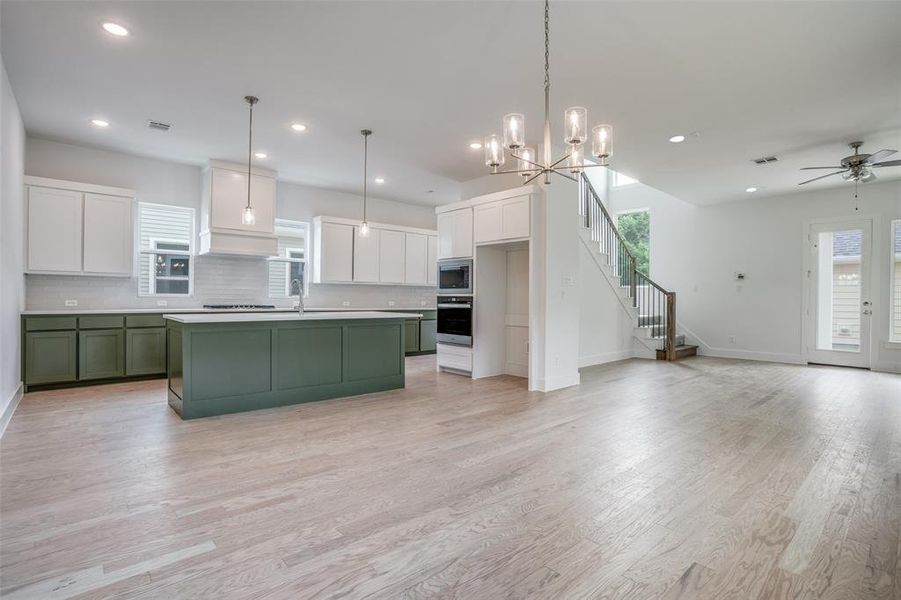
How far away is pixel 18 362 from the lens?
188 inches

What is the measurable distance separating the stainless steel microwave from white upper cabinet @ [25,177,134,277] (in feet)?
14.0

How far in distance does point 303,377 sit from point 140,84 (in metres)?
3.15

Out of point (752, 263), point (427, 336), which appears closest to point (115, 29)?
point (427, 336)

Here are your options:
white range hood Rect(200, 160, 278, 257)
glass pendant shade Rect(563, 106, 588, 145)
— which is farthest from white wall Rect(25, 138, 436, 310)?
glass pendant shade Rect(563, 106, 588, 145)

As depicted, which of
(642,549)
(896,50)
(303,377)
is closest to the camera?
(642,549)

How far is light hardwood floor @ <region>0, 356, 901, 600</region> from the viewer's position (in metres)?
1.80

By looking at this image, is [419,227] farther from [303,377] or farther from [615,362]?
[303,377]

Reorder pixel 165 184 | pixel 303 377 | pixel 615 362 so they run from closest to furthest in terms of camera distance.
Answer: pixel 303 377, pixel 165 184, pixel 615 362

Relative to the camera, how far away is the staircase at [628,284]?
25.3ft

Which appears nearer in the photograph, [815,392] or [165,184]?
[815,392]

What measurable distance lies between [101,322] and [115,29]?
3742 mm

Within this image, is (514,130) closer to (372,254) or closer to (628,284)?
(372,254)

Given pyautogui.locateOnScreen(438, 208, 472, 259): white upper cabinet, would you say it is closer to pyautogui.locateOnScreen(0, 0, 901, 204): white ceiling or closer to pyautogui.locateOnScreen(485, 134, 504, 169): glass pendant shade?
pyautogui.locateOnScreen(0, 0, 901, 204): white ceiling

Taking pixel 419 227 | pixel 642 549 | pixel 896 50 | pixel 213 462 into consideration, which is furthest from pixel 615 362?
pixel 213 462
